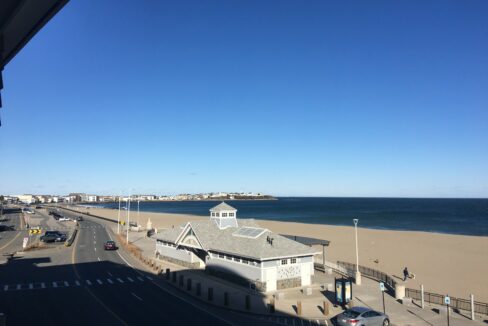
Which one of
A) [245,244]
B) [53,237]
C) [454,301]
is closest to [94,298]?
[245,244]

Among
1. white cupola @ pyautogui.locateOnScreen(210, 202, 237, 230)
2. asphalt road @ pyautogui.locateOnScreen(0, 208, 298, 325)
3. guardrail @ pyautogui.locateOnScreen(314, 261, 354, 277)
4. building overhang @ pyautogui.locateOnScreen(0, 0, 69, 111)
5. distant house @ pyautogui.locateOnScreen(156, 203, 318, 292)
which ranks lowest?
asphalt road @ pyautogui.locateOnScreen(0, 208, 298, 325)

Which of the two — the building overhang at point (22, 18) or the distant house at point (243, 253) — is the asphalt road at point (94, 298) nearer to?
the distant house at point (243, 253)

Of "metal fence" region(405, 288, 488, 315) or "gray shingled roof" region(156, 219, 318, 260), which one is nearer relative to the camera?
"metal fence" region(405, 288, 488, 315)

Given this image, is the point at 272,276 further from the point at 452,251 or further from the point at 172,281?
the point at 452,251

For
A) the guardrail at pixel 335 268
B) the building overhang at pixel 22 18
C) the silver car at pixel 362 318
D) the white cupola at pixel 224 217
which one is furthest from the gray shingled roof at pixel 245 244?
the building overhang at pixel 22 18

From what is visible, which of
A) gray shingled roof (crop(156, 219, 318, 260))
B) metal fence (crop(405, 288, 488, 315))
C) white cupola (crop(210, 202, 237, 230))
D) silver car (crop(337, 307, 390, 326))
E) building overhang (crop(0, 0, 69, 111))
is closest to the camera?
building overhang (crop(0, 0, 69, 111))

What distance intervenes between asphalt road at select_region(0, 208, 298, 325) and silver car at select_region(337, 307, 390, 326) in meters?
4.30

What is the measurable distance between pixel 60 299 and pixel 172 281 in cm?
923

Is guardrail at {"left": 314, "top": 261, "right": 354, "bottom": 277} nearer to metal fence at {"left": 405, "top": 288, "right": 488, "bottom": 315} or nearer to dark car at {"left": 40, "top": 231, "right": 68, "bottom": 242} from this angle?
metal fence at {"left": 405, "top": 288, "right": 488, "bottom": 315}

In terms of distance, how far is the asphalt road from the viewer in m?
23.5

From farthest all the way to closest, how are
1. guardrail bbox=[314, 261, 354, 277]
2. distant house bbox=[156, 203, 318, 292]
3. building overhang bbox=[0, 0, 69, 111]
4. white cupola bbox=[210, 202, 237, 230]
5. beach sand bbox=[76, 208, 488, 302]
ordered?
white cupola bbox=[210, 202, 237, 230]
guardrail bbox=[314, 261, 354, 277]
beach sand bbox=[76, 208, 488, 302]
distant house bbox=[156, 203, 318, 292]
building overhang bbox=[0, 0, 69, 111]

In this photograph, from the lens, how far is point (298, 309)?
2475 cm

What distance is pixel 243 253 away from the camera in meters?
32.8

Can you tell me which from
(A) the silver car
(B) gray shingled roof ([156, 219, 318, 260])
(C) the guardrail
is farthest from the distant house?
(A) the silver car
